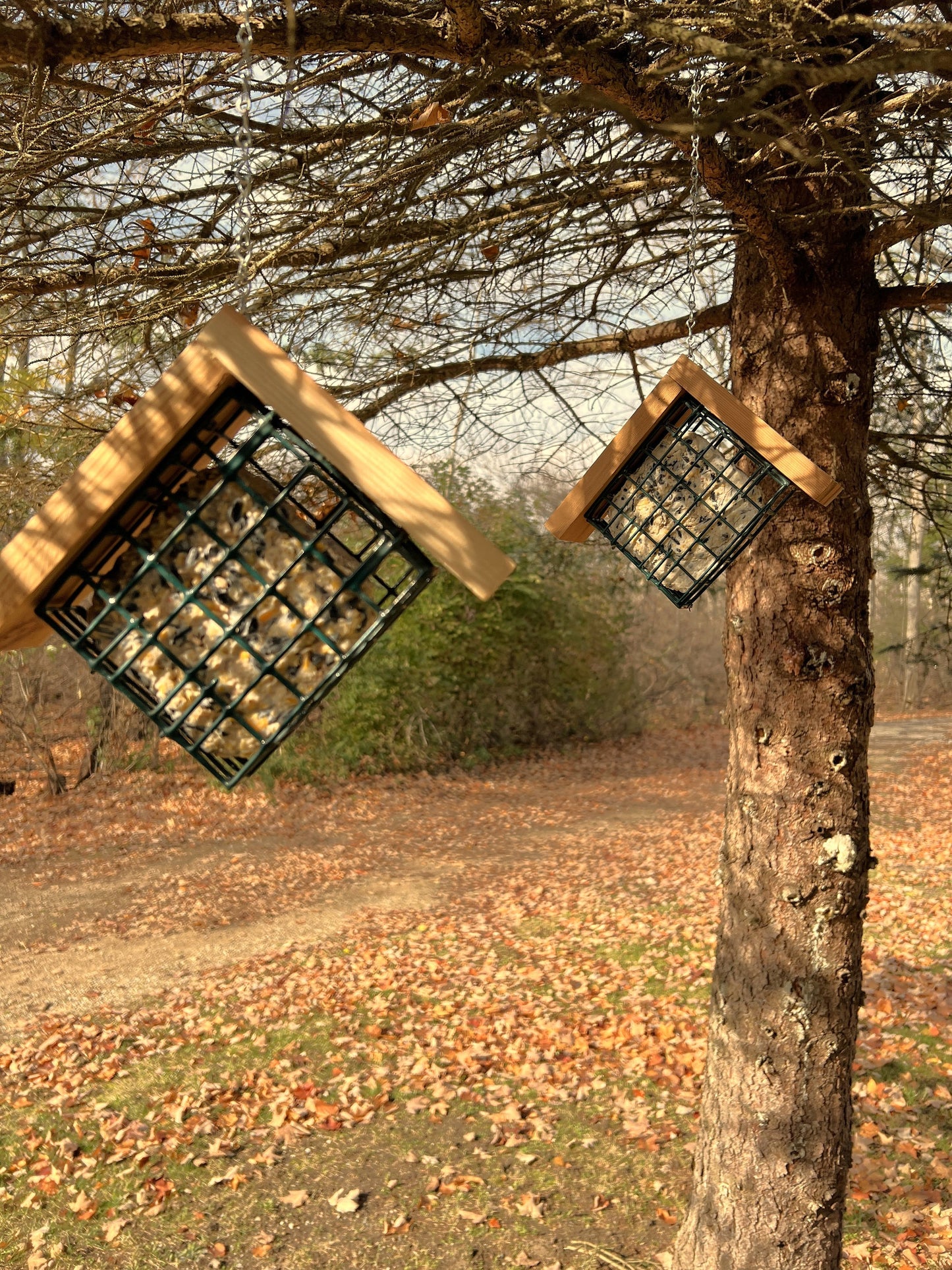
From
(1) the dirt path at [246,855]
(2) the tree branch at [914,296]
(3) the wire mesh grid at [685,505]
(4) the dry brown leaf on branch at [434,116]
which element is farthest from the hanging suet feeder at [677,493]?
(1) the dirt path at [246,855]

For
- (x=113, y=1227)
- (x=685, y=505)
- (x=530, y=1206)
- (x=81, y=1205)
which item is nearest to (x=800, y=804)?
(x=685, y=505)

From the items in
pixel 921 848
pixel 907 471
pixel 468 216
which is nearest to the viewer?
pixel 468 216

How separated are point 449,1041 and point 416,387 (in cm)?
361

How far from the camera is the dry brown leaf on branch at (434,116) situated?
293cm

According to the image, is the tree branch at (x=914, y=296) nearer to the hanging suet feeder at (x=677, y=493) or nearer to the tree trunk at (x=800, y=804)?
the tree trunk at (x=800, y=804)

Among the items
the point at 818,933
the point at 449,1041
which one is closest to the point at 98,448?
the point at 818,933

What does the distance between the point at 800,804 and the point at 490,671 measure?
10929mm

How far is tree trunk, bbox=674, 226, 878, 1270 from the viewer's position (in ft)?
9.84

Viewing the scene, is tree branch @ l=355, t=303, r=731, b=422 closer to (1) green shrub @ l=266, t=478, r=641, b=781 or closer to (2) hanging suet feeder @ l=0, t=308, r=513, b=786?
(2) hanging suet feeder @ l=0, t=308, r=513, b=786

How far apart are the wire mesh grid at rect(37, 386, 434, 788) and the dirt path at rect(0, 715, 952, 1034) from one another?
17.4 feet

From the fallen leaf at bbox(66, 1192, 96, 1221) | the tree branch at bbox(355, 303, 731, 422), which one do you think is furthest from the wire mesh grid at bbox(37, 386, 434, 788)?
the fallen leaf at bbox(66, 1192, 96, 1221)

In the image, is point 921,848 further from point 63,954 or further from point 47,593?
point 47,593

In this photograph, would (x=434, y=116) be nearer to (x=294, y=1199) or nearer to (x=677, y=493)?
(x=677, y=493)

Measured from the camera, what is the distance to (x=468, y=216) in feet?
12.7
